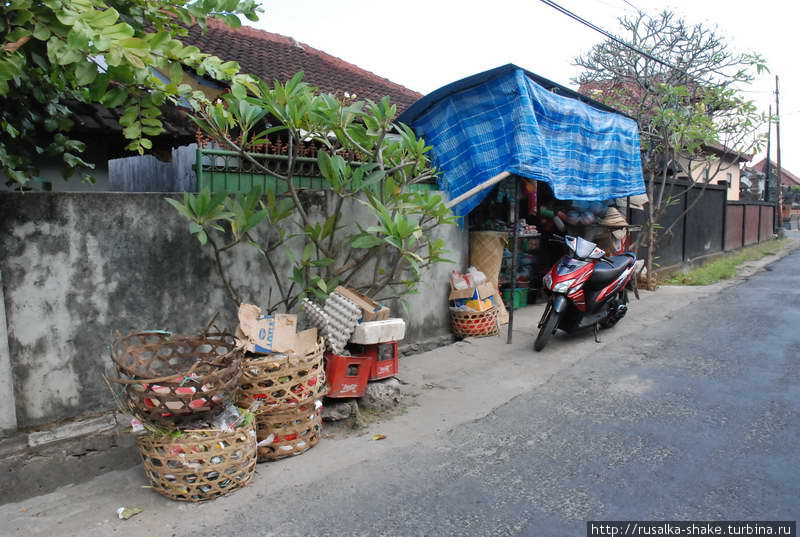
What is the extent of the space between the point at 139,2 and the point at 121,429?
2.60 metres

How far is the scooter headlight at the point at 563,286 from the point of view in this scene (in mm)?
6098

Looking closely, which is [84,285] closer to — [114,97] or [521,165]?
[114,97]

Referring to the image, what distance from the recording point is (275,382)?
3.59m

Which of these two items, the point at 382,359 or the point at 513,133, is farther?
the point at 513,133

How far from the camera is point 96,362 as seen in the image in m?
3.77

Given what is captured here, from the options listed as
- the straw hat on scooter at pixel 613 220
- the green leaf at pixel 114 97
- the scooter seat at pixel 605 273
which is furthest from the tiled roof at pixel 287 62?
the green leaf at pixel 114 97

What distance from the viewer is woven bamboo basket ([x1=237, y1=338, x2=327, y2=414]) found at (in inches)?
140

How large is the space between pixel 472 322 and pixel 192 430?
3.85 m

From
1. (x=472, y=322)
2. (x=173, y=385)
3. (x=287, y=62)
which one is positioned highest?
(x=287, y=62)

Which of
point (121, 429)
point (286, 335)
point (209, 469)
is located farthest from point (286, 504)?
point (121, 429)

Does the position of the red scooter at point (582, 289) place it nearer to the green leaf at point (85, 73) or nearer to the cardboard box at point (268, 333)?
the cardboard box at point (268, 333)

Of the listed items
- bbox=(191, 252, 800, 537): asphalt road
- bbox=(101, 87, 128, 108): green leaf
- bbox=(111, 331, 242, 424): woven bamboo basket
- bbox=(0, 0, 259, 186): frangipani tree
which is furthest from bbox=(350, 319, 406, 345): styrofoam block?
bbox=(101, 87, 128, 108): green leaf

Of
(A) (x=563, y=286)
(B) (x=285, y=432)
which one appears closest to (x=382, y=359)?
(B) (x=285, y=432)

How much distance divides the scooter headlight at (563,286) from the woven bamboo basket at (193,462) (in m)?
3.90
